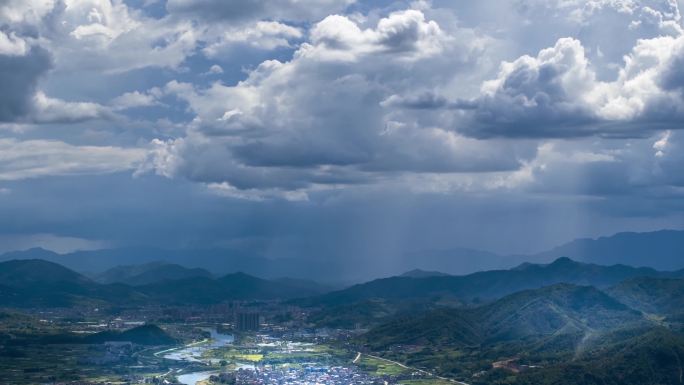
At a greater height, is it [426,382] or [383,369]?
[383,369]

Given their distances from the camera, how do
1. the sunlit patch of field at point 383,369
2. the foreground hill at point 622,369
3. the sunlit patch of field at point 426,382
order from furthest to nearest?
the sunlit patch of field at point 383,369
the sunlit patch of field at point 426,382
the foreground hill at point 622,369

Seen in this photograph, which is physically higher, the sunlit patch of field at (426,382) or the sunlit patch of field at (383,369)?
the sunlit patch of field at (383,369)

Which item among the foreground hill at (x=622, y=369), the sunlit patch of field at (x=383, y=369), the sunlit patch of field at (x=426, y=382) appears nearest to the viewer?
the foreground hill at (x=622, y=369)

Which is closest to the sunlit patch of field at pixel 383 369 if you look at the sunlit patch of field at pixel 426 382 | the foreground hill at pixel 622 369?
the sunlit patch of field at pixel 426 382

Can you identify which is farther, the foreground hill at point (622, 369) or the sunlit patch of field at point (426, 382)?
the sunlit patch of field at point (426, 382)

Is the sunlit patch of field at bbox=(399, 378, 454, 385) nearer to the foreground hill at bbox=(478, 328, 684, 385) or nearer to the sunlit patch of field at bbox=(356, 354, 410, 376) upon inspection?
the foreground hill at bbox=(478, 328, 684, 385)

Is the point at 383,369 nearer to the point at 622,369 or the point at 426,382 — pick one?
the point at 426,382

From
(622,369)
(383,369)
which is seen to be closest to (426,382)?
(383,369)

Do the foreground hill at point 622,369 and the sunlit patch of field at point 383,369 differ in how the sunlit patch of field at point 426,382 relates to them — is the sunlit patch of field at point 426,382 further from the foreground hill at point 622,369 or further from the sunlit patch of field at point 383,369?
the sunlit patch of field at point 383,369

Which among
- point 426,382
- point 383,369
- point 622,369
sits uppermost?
point 622,369

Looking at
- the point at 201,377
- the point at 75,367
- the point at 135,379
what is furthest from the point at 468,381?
the point at 75,367

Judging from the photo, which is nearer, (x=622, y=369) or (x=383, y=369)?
(x=622, y=369)
